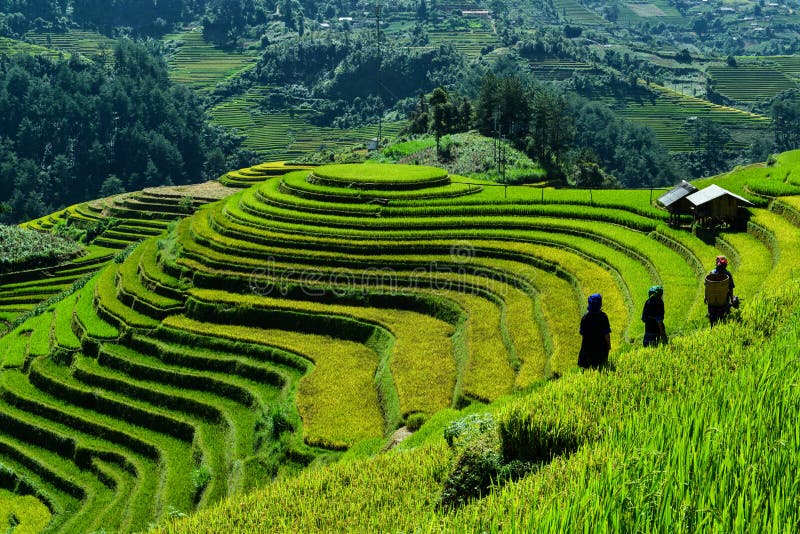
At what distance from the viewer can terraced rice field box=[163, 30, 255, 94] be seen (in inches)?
6309

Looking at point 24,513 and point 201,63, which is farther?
point 201,63

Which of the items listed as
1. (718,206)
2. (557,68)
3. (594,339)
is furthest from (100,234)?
(557,68)

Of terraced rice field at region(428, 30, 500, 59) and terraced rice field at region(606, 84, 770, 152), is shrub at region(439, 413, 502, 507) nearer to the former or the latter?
terraced rice field at region(606, 84, 770, 152)

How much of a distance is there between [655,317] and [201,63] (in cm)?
17447

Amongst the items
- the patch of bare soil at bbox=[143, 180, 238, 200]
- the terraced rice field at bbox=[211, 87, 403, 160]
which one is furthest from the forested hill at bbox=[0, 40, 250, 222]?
the patch of bare soil at bbox=[143, 180, 238, 200]

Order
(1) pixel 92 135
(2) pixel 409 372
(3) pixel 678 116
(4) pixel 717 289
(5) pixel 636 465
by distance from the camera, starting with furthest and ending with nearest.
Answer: (1) pixel 92 135
(3) pixel 678 116
(2) pixel 409 372
(4) pixel 717 289
(5) pixel 636 465

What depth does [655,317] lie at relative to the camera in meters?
12.7

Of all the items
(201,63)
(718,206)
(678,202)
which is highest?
(201,63)

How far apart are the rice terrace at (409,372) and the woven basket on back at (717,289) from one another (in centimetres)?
68

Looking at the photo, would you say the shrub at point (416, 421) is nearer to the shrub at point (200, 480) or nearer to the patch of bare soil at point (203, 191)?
the shrub at point (200, 480)

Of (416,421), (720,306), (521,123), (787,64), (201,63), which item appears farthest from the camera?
(201,63)

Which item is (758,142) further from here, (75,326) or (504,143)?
(75,326)

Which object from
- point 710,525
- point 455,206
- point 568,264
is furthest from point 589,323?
point 455,206

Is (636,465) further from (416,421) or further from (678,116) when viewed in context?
(678,116)
